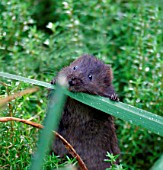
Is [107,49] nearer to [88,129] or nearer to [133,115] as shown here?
[88,129]

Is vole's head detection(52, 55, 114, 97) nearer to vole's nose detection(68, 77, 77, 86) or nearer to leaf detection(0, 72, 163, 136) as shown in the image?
vole's nose detection(68, 77, 77, 86)

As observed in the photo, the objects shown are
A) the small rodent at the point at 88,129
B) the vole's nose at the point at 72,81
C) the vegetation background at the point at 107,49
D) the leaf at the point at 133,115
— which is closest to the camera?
the leaf at the point at 133,115

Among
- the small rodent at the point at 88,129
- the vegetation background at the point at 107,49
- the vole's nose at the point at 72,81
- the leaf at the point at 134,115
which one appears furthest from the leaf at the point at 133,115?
the vegetation background at the point at 107,49

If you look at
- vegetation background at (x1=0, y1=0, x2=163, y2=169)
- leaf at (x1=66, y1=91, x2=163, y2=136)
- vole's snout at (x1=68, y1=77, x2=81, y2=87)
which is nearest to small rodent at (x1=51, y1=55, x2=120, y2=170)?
vole's snout at (x1=68, y1=77, x2=81, y2=87)

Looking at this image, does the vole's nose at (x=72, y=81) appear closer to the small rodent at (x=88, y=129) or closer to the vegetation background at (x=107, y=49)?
the small rodent at (x=88, y=129)

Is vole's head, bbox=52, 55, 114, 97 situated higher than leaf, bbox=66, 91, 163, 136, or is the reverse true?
vole's head, bbox=52, 55, 114, 97

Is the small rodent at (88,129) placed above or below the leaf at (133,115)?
below

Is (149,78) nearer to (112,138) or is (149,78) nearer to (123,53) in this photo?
(123,53)
